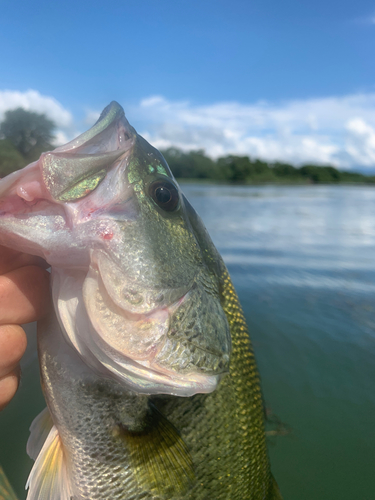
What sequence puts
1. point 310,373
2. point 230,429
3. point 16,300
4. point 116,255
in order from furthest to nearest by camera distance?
point 310,373 < point 230,429 < point 16,300 < point 116,255

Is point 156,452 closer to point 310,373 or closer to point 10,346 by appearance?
point 10,346

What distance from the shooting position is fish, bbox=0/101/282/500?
97 cm

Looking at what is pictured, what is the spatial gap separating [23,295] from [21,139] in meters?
1.12

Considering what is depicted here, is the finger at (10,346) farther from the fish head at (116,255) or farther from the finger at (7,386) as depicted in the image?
the fish head at (116,255)

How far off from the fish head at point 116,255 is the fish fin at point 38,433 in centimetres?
42

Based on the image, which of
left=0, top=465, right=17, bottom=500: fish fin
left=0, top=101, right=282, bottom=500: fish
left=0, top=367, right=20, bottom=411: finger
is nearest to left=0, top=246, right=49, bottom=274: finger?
left=0, top=101, right=282, bottom=500: fish

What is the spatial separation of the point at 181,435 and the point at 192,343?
1.40ft

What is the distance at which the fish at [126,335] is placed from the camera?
3.20 feet

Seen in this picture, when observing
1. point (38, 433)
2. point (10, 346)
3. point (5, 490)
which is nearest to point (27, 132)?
point (10, 346)

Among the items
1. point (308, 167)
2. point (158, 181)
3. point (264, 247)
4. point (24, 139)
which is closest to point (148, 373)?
point (158, 181)

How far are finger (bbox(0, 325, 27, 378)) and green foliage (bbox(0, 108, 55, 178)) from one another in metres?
0.93

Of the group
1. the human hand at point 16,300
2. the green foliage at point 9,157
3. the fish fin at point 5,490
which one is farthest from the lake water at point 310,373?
the green foliage at point 9,157

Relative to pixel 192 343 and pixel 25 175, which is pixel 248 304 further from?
pixel 25 175

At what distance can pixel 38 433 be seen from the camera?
1.32 meters
